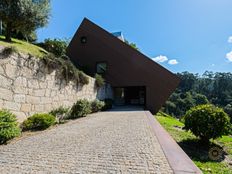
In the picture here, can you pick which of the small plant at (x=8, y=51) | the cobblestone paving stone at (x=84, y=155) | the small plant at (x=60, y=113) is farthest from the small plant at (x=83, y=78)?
the cobblestone paving stone at (x=84, y=155)

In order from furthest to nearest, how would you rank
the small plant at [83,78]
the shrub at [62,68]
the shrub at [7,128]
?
the small plant at [83,78], the shrub at [62,68], the shrub at [7,128]

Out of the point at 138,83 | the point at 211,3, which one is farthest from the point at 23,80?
the point at 138,83

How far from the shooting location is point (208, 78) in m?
70.9

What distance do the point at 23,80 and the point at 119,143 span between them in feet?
14.2

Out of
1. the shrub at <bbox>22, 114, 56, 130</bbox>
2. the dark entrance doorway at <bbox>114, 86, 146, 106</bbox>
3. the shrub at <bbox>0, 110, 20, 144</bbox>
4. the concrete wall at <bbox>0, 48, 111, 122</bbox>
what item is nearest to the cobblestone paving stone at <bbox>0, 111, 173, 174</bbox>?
the shrub at <bbox>0, 110, 20, 144</bbox>

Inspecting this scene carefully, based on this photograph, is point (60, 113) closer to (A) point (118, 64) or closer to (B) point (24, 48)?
(B) point (24, 48)

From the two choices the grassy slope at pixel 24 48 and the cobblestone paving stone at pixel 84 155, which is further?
the grassy slope at pixel 24 48

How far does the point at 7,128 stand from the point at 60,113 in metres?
4.01

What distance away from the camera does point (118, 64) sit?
17000 millimetres

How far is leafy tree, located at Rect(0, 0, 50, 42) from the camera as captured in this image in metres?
9.68

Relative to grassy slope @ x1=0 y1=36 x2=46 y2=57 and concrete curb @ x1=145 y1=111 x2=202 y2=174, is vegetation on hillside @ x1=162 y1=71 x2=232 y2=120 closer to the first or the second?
grassy slope @ x1=0 y1=36 x2=46 y2=57

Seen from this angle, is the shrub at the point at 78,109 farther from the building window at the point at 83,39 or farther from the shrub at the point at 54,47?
the building window at the point at 83,39

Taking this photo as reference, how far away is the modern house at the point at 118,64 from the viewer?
15.9 m

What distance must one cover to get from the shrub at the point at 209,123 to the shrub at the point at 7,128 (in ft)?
20.9
